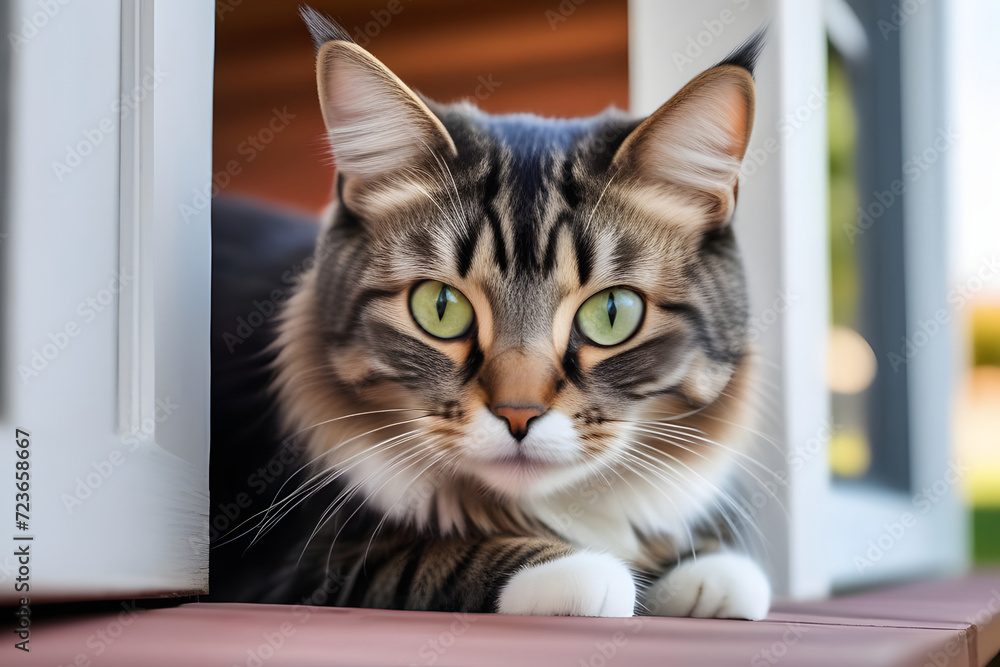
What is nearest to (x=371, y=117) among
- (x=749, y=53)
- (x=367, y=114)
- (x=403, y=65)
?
(x=367, y=114)

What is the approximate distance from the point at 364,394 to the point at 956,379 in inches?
35.0

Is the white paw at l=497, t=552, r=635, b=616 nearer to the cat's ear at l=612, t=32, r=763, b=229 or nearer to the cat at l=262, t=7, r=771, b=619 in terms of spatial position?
the cat at l=262, t=7, r=771, b=619

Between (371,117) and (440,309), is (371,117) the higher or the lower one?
the higher one

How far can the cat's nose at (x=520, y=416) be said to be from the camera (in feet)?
3.02

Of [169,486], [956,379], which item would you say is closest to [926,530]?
[956,379]

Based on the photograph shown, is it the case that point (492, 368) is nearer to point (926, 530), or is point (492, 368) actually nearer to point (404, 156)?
point (404, 156)

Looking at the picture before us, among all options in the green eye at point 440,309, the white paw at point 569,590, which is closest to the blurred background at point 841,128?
the green eye at point 440,309

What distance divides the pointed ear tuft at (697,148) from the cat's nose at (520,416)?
0.96ft

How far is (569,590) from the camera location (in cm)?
87

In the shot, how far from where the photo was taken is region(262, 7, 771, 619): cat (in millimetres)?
948

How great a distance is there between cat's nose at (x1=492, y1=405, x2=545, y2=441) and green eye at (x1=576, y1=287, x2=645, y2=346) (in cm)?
12

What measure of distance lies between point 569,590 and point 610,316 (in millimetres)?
319

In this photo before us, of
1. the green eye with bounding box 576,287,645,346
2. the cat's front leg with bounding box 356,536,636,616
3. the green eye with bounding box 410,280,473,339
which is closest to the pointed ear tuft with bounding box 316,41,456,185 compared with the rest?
the green eye with bounding box 410,280,473,339

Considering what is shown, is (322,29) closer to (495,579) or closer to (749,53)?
(749,53)
